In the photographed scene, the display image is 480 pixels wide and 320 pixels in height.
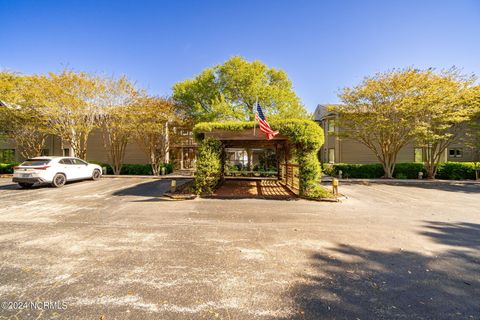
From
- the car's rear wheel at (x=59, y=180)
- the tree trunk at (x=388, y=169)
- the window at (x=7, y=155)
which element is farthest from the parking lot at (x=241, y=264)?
the window at (x=7, y=155)

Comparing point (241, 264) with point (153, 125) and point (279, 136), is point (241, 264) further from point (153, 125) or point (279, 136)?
point (153, 125)

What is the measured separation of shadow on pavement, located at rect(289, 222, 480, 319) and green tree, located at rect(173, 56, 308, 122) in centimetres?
1446

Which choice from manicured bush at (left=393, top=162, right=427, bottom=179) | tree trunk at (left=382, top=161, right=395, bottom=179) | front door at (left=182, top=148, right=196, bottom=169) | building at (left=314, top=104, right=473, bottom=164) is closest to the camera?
tree trunk at (left=382, top=161, right=395, bottom=179)

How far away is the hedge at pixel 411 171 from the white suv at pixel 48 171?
18.0 m

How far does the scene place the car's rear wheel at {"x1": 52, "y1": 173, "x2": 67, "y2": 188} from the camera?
431 inches

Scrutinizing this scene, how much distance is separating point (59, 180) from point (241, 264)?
12292 millimetres

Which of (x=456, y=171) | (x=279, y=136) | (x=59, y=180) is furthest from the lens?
(x=456, y=171)

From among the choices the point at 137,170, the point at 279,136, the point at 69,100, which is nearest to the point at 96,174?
the point at 137,170

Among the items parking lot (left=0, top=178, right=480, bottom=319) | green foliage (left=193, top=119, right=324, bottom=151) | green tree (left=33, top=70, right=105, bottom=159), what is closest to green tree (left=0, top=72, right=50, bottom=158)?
green tree (left=33, top=70, right=105, bottom=159)

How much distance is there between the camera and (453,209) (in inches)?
288

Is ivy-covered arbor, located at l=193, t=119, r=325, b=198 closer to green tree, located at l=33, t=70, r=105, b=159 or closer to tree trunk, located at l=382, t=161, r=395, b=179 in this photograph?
tree trunk, located at l=382, t=161, r=395, b=179

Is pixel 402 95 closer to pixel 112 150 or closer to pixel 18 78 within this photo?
pixel 112 150

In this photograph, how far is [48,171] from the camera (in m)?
10.6

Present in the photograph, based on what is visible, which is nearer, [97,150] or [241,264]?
[241,264]
